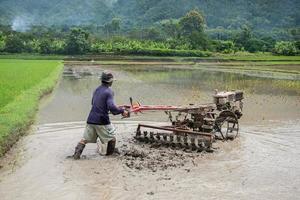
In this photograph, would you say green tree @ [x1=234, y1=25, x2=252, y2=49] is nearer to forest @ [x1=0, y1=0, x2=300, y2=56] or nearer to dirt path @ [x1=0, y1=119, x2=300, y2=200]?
forest @ [x1=0, y1=0, x2=300, y2=56]

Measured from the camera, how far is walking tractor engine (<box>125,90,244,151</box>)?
875 centimetres

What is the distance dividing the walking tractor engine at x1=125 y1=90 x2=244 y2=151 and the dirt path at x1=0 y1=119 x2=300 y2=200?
0.31 m

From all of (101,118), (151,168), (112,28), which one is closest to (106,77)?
(101,118)

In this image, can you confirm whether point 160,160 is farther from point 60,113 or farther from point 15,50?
point 15,50

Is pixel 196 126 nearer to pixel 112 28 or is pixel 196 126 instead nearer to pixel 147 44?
pixel 147 44

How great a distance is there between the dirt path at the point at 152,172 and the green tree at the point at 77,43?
48.1 m

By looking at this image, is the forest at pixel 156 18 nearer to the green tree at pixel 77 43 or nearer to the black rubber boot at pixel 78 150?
the green tree at pixel 77 43

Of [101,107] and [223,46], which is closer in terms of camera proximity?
[101,107]

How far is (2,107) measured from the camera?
1322cm

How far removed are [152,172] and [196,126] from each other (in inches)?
98.5

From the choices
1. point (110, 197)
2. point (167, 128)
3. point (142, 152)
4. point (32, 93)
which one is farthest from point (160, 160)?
point (32, 93)

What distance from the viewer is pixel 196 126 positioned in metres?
9.55

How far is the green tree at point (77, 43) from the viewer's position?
56.8 meters

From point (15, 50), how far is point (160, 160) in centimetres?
5105
